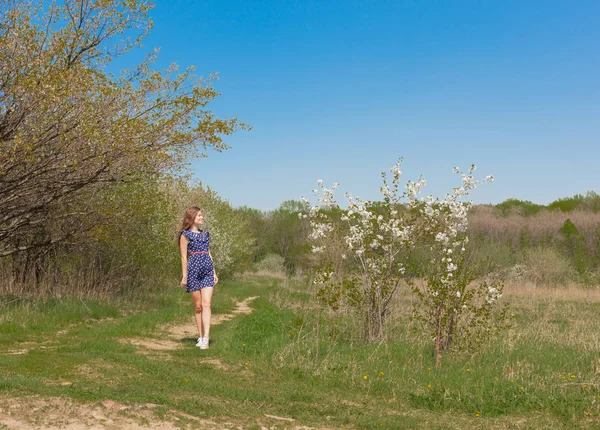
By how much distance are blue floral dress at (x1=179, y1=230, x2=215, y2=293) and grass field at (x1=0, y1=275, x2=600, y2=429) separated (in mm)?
1156

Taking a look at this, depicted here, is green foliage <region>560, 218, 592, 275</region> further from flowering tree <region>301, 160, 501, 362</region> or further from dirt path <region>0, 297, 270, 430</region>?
dirt path <region>0, 297, 270, 430</region>

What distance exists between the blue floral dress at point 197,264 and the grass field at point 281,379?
116 centimetres

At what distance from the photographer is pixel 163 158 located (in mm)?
13938

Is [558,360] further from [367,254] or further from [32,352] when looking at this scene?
[32,352]

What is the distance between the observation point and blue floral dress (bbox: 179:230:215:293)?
1020cm

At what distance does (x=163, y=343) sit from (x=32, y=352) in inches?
106

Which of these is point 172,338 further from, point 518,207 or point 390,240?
point 518,207

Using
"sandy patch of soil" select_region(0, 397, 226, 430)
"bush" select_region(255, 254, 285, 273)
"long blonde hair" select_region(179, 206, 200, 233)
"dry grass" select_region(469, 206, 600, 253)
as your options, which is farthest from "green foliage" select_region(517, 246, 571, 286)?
"sandy patch of soil" select_region(0, 397, 226, 430)

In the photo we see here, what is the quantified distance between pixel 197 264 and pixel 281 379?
2881 millimetres

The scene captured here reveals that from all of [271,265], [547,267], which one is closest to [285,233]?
[271,265]

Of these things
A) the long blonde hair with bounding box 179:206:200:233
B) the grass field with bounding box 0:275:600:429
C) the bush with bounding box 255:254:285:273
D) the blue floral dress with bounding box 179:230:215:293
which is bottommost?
the grass field with bounding box 0:275:600:429

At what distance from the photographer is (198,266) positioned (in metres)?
10.2

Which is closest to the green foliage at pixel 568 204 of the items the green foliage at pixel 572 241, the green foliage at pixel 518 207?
the green foliage at pixel 518 207

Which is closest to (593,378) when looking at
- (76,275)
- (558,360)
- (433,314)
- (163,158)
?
(558,360)
